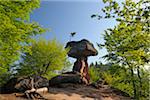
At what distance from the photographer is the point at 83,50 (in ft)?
148

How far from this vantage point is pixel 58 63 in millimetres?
49312

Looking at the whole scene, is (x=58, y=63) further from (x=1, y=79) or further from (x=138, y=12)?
(x=138, y=12)

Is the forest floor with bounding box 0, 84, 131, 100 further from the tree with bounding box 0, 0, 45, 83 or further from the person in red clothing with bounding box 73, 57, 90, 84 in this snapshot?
the person in red clothing with bounding box 73, 57, 90, 84

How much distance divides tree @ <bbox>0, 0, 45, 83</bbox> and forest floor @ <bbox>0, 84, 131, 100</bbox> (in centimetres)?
400

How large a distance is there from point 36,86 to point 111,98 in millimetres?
8700

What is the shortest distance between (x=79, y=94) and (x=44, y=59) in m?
19.7

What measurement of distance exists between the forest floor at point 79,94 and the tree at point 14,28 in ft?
13.1

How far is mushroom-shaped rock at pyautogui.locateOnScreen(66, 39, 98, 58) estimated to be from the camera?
45250 mm

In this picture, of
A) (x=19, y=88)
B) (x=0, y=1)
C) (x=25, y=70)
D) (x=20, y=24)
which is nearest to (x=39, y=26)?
(x=20, y=24)

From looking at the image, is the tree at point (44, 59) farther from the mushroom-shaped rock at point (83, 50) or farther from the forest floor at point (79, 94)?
the forest floor at point (79, 94)

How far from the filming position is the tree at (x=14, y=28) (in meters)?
20.7

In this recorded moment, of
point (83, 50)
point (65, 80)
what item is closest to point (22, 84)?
point (65, 80)

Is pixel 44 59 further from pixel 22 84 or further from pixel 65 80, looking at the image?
pixel 22 84

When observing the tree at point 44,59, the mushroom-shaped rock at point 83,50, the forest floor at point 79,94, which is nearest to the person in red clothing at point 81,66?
the mushroom-shaped rock at point 83,50
